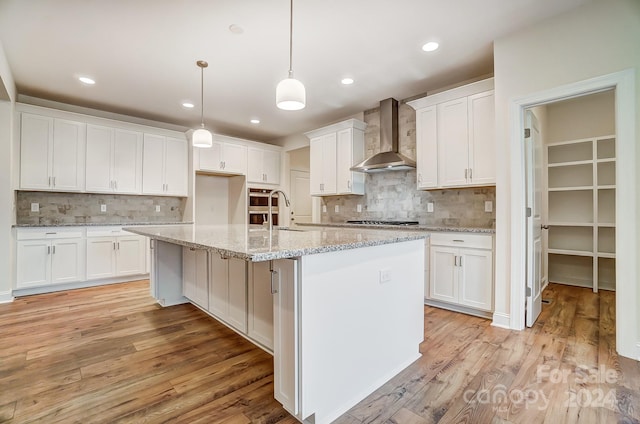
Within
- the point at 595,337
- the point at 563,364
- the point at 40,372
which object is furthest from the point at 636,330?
the point at 40,372

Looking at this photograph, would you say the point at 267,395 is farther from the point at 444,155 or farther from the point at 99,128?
the point at 99,128

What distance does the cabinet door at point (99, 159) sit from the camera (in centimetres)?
424

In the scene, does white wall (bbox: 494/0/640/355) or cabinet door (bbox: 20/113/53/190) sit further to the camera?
cabinet door (bbox: 20/113/53/190)

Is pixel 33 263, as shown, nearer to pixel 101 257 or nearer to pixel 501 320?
pixel 101 257

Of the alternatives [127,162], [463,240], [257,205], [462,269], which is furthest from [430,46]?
[127,162]

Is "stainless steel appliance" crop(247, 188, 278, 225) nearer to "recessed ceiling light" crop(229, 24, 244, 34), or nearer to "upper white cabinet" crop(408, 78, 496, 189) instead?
"upper white cabinet" crop(408, 78, 496, 189)

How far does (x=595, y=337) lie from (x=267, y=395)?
2.67 m

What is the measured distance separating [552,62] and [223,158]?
478 cm

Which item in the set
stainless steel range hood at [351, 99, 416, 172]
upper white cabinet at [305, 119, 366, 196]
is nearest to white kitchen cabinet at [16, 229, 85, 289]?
upper white cabinet at [305, 119, 366, 196]

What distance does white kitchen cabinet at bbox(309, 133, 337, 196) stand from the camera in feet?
15.6

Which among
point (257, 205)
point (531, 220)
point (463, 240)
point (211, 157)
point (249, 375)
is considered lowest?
point (249, 375)

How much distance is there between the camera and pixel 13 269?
3.57 m

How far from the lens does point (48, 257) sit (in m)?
3.79

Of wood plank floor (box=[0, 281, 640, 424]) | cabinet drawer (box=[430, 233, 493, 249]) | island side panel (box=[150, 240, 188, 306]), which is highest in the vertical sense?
cabinet drawer (box=[430, 233, 493, 249])
